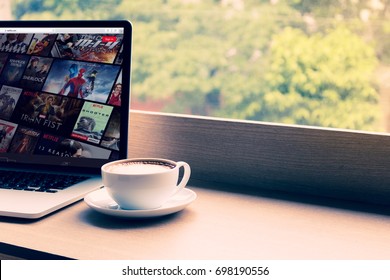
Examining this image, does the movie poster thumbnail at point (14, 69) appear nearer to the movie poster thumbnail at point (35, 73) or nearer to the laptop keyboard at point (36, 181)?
the movie poster thumbnail at point (35, 73)

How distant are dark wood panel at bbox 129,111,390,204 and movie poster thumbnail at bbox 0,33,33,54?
29 cm

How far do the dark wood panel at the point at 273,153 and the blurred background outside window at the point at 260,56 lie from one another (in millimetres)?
3179

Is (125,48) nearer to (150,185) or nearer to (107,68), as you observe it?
(107,68)

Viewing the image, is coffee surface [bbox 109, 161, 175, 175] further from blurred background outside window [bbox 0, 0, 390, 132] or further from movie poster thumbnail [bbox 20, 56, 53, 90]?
blurred background outside window [bbox 0, 0, 390, 132]

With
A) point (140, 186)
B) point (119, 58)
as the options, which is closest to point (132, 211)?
point (140, 186)

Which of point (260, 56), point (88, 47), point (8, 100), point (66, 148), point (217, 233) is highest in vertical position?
point (260, 56)

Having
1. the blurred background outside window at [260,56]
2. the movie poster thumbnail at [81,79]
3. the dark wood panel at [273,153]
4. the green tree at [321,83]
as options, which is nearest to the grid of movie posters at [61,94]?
the movie poster thumbnail at [81,79]

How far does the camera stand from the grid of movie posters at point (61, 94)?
3.40ft

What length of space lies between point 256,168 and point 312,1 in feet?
12.6

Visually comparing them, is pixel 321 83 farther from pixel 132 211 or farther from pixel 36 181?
pixel 132 211

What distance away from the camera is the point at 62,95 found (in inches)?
42.4

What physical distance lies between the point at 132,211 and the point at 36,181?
298 mm

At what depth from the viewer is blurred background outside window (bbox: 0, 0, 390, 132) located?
170 inches

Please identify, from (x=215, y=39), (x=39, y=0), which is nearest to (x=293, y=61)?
(x=215, y=39)
